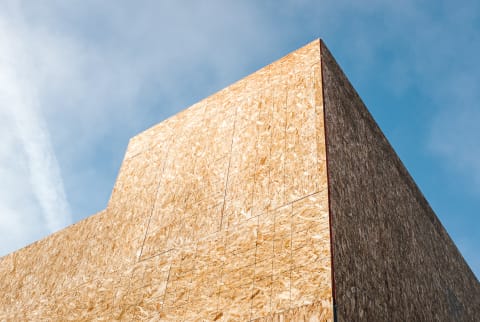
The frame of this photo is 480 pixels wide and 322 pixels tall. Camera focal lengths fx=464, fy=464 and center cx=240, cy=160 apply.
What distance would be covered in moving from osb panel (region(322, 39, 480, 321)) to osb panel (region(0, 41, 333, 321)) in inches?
12.7

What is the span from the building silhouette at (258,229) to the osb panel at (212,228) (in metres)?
0.02

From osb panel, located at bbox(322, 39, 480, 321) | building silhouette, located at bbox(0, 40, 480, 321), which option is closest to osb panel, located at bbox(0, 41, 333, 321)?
building silhouette, located at bbox(0, 40, 480, 321)

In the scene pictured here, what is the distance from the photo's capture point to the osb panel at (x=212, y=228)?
5637 mm

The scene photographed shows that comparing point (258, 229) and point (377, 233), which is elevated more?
point (377, 233)

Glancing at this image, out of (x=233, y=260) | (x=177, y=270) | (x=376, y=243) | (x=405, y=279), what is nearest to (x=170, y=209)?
(x=177, y=270)

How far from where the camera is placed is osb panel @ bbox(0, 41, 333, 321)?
18.5ft

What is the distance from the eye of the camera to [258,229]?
616 cm

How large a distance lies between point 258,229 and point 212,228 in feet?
2.82

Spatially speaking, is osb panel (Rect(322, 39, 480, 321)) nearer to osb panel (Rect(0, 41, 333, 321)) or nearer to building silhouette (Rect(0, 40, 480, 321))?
building silhouette (Rect(0, 40, 480, 321))

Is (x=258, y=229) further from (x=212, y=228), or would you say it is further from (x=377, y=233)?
(x=377, y=233)

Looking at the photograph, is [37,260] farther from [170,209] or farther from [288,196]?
[288,196]

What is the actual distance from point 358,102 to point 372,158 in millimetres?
1165

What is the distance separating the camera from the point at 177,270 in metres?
6.63

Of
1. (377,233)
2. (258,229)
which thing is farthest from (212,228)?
(377,233)
